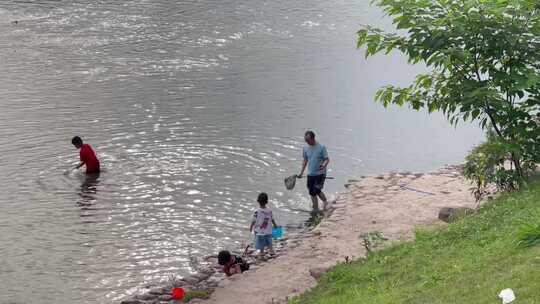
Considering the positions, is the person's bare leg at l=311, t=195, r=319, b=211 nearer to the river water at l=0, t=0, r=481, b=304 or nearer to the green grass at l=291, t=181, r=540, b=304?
the river water at l=0, t=0, r=481, b=304

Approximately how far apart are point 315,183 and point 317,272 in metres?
5.34

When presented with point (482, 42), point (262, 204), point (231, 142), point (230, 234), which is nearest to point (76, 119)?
point (231, 142)

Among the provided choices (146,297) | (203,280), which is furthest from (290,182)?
(146,297)

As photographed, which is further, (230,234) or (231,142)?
(231,142)

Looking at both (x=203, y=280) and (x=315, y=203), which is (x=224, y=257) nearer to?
(x=203, y=280)

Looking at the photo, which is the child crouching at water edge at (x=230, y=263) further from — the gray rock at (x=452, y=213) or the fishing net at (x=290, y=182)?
the gray rock at (x=452, y=213)

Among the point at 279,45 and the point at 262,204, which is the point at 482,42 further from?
the point at 279,45

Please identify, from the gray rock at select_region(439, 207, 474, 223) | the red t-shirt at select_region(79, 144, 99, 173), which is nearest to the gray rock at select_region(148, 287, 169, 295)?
the gray rock at select_region(439, 207, 474, 223)

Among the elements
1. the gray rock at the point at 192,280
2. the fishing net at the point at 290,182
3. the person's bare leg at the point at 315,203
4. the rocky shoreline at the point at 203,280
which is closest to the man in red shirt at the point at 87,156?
the fishing net at the point at 290,182

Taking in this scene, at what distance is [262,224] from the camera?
1700 cm

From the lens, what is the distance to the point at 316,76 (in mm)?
34344

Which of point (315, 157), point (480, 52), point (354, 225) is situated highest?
point (480, 52)

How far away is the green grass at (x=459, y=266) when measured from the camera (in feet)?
33.5

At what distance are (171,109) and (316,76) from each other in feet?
25.7
